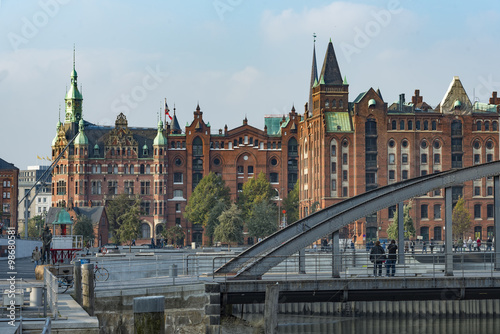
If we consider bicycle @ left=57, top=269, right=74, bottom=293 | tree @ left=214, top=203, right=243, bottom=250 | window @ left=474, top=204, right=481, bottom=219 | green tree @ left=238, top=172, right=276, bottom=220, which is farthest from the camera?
green tree @ left=238, top=172, right=276, bottom=220

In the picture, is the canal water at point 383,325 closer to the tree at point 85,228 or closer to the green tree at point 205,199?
the tree at point 85,228

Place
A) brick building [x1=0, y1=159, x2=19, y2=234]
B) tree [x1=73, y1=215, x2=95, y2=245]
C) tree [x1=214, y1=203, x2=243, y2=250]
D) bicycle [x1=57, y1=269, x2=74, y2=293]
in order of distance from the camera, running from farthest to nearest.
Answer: brick building [x1=0, y1=159, x2=19, y2=234] < tree [x1=73, y1=215, x2=95, y2=245] < tree [x1=214, y1=203, x2=243, y2=250] < bicycle [x1=57, y1=269, x2=74, y2=293]

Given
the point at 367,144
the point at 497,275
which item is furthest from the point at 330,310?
the point at 367,144

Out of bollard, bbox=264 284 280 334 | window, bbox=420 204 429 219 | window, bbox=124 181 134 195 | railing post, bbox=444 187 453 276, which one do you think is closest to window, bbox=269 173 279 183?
window, bbox=124 181 134 195

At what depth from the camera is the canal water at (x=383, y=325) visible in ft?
144

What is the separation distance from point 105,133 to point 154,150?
33.9ft

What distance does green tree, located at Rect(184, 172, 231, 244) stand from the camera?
121 meters

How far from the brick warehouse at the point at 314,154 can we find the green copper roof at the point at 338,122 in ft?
0.46

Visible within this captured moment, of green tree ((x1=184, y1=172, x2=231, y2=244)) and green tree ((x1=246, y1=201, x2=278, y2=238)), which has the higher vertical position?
green tree ((x1=184, y1=172, x2=231, y2=244))

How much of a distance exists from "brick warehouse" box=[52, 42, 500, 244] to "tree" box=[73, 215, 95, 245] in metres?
9.40

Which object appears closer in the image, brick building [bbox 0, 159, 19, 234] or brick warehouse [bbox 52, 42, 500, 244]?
brick building [bbox 0, 159, 19, 234]

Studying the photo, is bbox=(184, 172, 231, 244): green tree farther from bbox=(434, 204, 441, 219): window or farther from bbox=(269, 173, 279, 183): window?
bbox=(434, 204, 441, 219): window

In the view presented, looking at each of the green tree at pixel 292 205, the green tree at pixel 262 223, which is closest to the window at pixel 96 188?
the green tree at pixel 292 205

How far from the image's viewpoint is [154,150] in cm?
13100
